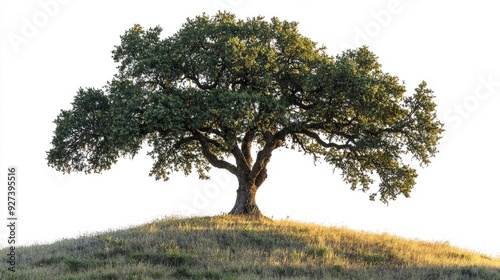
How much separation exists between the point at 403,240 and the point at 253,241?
33.3 feet

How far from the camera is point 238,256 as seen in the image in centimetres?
2561

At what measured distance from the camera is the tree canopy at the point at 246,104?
1161 inches

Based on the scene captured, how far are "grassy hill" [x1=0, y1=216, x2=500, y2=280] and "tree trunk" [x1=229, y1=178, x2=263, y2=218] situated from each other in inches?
66.2

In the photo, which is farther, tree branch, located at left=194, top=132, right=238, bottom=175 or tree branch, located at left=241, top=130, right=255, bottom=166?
tree branch, located at left=241, top=130, right=255, bottom=166

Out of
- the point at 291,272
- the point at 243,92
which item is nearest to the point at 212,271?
the point at 291,272

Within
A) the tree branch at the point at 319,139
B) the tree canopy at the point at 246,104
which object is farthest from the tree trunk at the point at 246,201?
the tree branch at the point at 319,139

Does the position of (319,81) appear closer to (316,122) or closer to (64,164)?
(316,122)

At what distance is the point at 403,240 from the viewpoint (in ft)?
107

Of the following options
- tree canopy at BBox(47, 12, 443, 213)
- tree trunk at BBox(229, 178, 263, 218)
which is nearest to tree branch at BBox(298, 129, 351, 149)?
tree canopy at BBox(47, 12, 443, 213)

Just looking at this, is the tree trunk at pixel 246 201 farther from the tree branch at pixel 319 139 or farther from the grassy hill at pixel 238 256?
the tree branch at pixel 319 139

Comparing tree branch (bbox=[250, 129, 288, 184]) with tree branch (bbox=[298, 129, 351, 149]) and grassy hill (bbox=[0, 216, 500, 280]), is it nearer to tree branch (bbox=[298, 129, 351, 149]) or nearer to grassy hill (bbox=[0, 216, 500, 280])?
tree branch (bbox=[298, 129, 351, 149])

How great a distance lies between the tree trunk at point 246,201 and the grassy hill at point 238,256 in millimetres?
1682

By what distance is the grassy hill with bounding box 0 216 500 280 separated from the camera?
2348 cm

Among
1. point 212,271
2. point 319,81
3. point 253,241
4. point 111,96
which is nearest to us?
point 212,271
